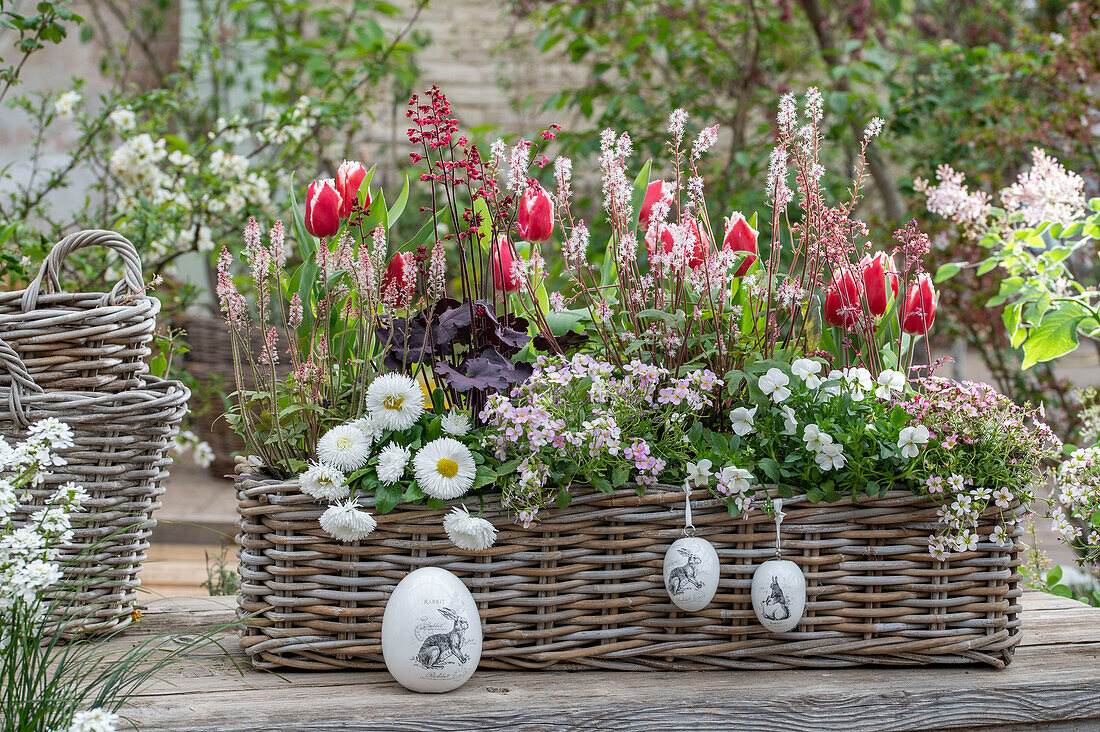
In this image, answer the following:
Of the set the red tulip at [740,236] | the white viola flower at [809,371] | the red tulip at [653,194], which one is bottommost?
the white viola flower at [809,371]

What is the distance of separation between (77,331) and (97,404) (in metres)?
0.10

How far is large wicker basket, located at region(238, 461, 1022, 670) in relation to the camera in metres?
1.04

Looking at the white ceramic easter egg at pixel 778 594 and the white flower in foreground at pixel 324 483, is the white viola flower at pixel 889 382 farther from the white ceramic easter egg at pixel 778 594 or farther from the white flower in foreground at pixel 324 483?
the white flower in foreground at pixel 324 483

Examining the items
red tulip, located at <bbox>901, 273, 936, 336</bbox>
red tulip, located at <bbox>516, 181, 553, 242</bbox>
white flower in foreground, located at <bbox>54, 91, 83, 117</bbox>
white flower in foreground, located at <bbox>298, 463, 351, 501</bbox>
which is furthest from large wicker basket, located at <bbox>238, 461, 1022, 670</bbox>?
white flower in foreground, located at <bbox>54, 91, 83, 117</bbox>

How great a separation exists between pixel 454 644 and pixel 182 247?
5.66 feet

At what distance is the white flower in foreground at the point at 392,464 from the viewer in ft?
3.27

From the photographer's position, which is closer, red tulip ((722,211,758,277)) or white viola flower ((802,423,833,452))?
white viola flower ((802,423,833,452))

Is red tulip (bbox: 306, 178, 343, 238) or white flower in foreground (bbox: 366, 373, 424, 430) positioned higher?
red tulip (bbox: 306, 178, 343, 238)

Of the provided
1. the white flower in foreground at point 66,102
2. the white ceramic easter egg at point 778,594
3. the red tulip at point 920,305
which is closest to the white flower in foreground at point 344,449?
the white ceramic easter egg at point 778,594

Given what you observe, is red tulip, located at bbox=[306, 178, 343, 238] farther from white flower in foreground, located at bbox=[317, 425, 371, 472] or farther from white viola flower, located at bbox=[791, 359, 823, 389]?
white viola flower, located at bbox=[791, 359, 823, 389]

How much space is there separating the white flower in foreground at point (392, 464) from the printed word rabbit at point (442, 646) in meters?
0.16

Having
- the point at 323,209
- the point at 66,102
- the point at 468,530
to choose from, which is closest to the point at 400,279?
the point at 323,209

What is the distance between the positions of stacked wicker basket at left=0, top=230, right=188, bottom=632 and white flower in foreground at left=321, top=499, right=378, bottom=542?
0.29 metres

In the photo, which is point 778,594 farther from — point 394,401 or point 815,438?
point 394,401
